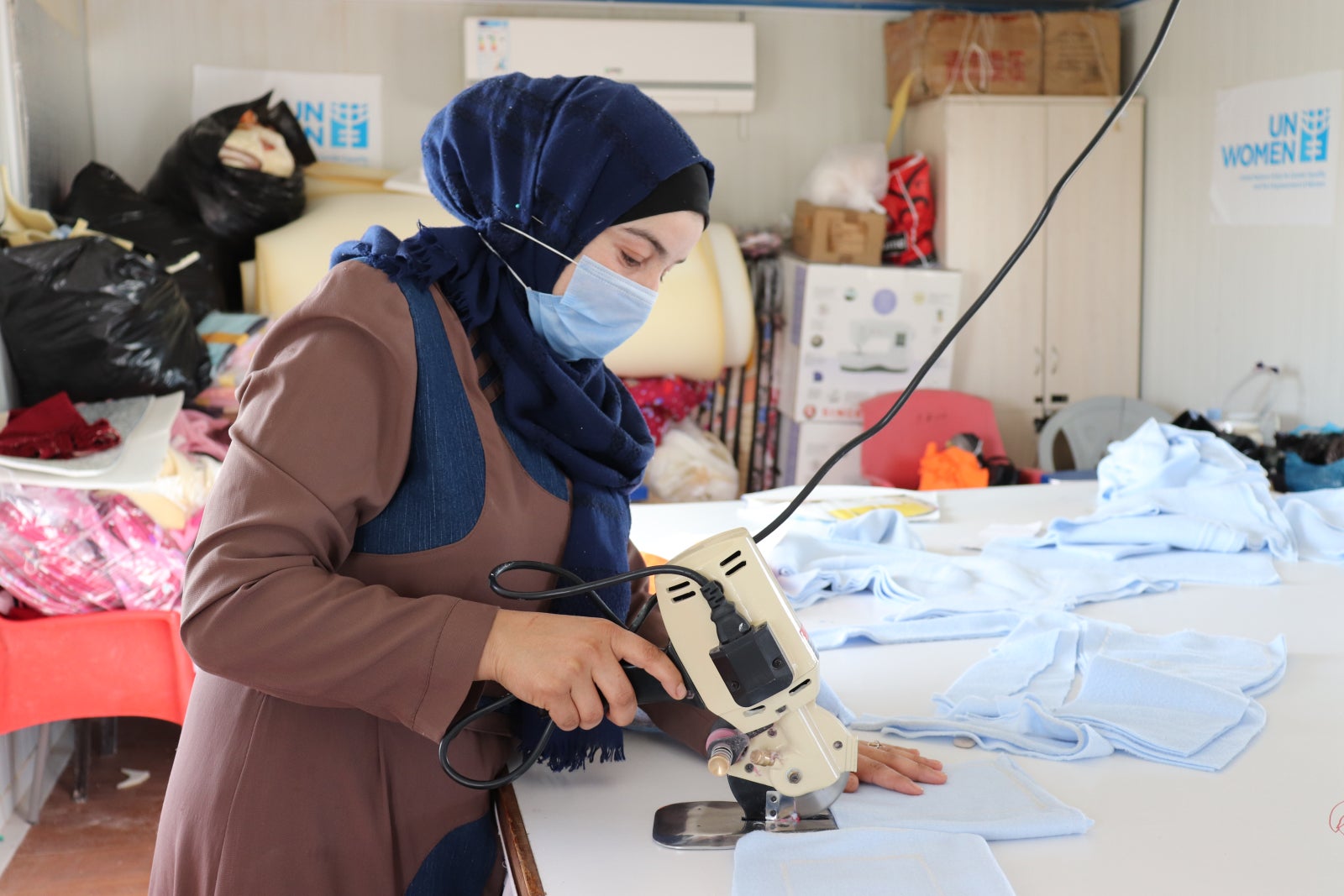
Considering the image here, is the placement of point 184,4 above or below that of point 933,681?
above

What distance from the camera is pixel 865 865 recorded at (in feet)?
3.29

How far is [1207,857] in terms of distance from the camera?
106 cm

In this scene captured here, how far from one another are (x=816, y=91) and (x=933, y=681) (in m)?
3.96

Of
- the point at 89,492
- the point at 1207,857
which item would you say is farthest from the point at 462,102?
the point at 89,492

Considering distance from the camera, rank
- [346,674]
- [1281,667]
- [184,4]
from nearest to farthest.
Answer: [346,674]
[1281,667]
[184,4]

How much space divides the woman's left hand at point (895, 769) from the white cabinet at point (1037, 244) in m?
3.60

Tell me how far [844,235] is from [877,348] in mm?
463

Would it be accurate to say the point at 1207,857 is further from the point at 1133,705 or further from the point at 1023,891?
the point at 1133,705

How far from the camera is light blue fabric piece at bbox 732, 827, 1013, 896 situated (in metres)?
0.97

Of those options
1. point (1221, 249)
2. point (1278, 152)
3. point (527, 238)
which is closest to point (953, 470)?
point (1221, 249)

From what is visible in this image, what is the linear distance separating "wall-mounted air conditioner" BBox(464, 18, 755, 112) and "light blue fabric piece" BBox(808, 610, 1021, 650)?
10.8 feet

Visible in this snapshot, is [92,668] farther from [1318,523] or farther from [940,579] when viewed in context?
[1318,523]

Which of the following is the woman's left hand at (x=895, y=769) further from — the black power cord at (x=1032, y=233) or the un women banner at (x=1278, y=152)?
the un women banner at (x=1278, y=152)

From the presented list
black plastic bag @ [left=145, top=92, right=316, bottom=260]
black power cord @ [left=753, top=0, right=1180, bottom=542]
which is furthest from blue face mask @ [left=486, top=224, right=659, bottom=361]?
black plastic bag @ [left=145, top=92, right=316, bottom=260]
